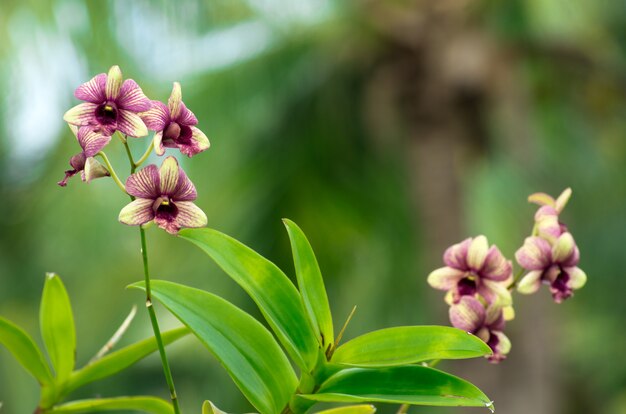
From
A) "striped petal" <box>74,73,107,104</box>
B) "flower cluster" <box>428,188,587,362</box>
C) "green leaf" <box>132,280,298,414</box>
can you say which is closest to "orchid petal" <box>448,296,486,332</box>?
"flower cluster" <box>428,188,587,362</box>

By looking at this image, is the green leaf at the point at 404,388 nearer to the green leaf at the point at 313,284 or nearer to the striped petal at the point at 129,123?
the green leaf at the point at 313,284

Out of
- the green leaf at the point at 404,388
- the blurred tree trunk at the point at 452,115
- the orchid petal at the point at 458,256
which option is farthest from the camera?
the blurred tree trunk at the point at 452,115

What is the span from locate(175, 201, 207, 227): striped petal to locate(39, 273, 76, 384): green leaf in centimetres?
13

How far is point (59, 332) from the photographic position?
543mm

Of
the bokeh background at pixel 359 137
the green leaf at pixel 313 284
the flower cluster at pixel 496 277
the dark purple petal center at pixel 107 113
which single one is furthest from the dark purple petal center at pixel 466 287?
the bokeh background at pixel 359 137

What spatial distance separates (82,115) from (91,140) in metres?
0.01

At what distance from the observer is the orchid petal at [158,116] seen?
0.44 metres

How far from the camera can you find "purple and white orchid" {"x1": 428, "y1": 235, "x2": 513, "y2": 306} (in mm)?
506

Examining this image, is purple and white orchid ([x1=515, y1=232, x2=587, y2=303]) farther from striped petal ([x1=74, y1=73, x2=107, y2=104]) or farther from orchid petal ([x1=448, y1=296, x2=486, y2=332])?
striped petal ([x1=74, y1=73, x2=107, y2=104])

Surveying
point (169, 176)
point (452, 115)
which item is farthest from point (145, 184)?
point (452, 115)

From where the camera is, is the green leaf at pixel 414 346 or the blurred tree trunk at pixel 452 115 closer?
the green leaf at pixel 414 346

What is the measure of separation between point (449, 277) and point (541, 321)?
412 centimetres

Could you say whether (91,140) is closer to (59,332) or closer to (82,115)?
(82,115)

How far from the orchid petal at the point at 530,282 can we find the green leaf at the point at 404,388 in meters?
0.11
